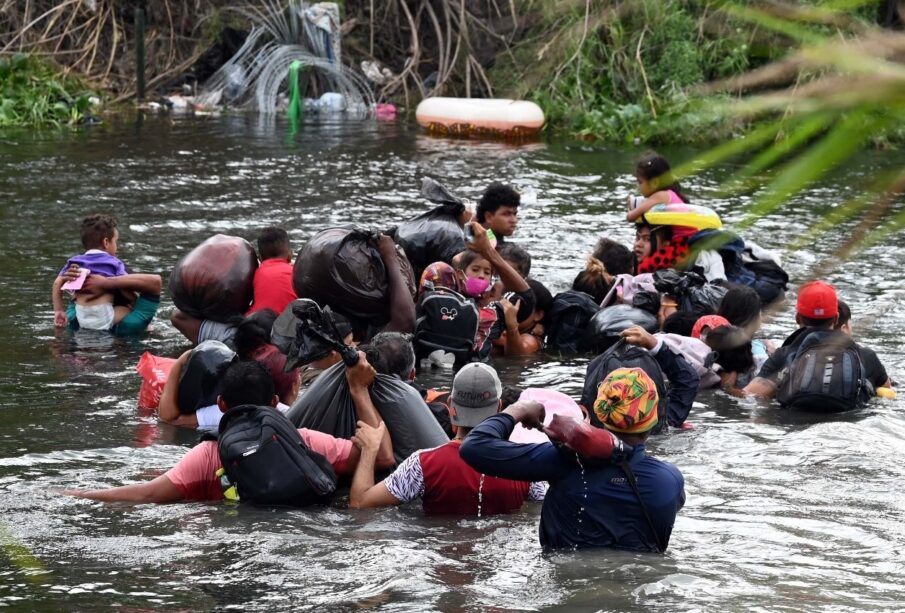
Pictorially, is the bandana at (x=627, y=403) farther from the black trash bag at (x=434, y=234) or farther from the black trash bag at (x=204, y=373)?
the black trash bag at (x=434, y=234)

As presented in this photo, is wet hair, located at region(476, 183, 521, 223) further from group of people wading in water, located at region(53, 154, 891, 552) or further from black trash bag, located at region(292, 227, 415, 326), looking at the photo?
black trash bag, located at region(292, 227, 415, 326)

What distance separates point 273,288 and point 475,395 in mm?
2949

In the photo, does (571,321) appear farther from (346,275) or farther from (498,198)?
(346,275)

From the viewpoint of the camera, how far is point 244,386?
18.5ft

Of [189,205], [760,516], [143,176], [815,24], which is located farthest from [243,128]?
[815,24]

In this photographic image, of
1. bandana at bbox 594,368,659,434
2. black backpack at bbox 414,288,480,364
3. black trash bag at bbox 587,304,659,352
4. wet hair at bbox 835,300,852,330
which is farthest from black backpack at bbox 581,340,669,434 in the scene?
black trash bag at bbox 587,304,659,352

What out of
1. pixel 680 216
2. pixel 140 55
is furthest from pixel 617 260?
pixel 140 55

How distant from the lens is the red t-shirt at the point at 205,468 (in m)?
5.62

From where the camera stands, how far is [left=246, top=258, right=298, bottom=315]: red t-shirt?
799 cm


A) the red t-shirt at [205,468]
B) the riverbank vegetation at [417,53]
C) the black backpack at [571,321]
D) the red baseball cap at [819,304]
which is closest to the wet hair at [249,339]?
the red t-shirt at [205,468]

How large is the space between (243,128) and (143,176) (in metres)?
4.75

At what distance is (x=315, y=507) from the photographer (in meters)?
5.65

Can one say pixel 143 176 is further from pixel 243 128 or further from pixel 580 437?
pixel 580 437

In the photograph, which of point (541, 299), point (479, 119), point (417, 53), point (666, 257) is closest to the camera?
point (541, 299)
